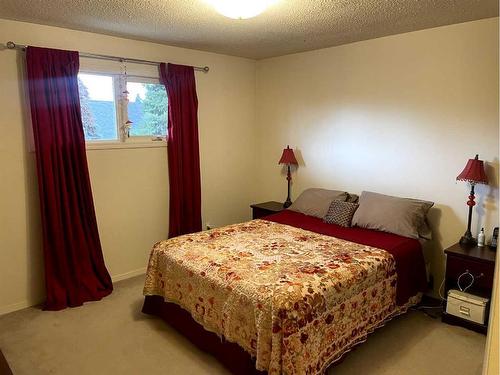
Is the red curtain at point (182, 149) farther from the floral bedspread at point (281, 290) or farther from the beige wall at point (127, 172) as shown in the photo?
the floral bedspread at point (281, 290)

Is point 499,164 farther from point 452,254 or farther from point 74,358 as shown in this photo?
point 74,358

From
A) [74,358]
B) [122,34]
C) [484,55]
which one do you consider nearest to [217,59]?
[122,34]

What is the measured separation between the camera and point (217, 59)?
4.03 metres

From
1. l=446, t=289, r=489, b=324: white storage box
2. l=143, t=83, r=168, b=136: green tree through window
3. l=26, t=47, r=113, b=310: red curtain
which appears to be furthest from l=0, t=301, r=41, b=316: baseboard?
l=446, t=289, r=489, b=324: white storage box

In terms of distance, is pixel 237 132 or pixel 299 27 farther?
pixel 237 132

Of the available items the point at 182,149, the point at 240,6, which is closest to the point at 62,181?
the point at 182,149

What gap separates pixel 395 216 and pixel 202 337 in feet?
5.88

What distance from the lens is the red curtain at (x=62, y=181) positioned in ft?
9.27

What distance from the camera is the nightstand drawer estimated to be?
2553 millimetres

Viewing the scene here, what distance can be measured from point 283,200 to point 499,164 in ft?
7.37

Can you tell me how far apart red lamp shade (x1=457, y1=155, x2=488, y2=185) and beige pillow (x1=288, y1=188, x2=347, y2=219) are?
1065 mm

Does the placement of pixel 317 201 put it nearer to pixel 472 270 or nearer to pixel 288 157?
pixel 288 157

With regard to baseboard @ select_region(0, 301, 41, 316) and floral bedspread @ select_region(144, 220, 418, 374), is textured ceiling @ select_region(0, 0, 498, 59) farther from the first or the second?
baseboard @ select_region(0, 301, 41, 316)

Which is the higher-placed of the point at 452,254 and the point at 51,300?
the point at 452,254
